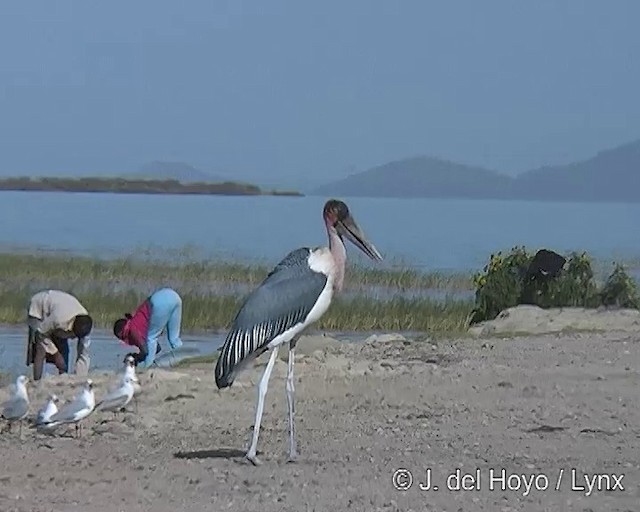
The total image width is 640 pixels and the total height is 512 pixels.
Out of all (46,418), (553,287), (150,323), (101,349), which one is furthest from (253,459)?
(553,287)

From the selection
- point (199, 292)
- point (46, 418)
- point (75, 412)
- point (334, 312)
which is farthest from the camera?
point (199, 292)

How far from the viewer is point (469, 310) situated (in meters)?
26.3

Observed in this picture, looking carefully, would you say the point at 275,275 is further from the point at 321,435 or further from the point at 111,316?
the point at 111,316

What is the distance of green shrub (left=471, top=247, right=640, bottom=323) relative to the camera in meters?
20.7

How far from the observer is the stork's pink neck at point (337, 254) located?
31.6 ft

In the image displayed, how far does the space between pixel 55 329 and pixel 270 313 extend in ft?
20.3

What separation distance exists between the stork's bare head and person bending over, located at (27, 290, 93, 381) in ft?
18.5

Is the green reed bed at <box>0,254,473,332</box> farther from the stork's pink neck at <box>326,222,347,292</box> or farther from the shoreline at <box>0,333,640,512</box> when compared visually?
the stork's pink neck at <box>326,222,347,292</box>

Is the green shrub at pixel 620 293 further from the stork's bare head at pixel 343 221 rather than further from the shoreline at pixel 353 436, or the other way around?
the stork's bare head at pixel 343 221

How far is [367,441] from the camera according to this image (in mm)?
10164

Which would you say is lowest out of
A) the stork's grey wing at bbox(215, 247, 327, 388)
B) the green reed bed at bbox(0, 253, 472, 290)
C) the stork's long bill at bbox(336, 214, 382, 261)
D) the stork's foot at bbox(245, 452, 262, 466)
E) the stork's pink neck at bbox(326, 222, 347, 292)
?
the green reed bed at bbox(0, 253, 472, 290)

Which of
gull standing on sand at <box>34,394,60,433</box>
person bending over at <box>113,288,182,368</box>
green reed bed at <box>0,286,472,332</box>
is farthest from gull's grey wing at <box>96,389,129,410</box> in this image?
green reed bed at <box>0,286,472,332</box>

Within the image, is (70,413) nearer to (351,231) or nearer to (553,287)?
(351,231)

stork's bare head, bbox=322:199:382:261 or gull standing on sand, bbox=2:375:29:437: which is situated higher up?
stork's bare head, bbox=322:199:382:261
